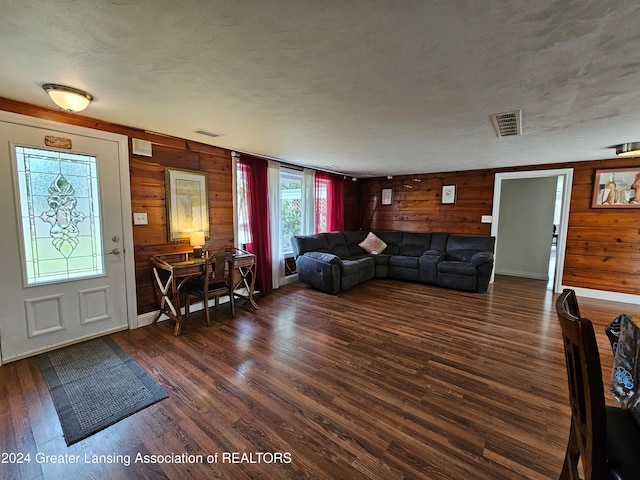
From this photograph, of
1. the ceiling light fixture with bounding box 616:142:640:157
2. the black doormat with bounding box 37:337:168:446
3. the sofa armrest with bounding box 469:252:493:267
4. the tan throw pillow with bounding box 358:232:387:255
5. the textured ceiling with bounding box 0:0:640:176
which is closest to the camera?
the textured ceiling with bounding box 0:0:640:176

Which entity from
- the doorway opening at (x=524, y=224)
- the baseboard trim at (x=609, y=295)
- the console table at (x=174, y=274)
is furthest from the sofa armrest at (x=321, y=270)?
the baseboard trim at (x=609, y=295)

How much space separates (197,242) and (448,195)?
4.94 m

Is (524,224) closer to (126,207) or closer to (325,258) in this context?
(325,258)

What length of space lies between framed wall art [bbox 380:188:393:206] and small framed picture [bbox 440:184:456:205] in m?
1.16

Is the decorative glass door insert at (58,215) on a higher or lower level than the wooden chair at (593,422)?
higher

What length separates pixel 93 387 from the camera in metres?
2.13

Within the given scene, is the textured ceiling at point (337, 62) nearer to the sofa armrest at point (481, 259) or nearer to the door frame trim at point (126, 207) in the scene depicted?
the door frame trim at point (126, 207)

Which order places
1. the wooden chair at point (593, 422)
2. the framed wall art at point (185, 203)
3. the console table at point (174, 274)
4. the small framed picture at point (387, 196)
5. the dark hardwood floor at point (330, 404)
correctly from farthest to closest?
the small framed picture at point (387, 196) → the framed wall art at point (185, 203) → the console table at point (174, 274) → the dark hardwood floor at point (330, 404) → the wooden chair at point (593, 422)

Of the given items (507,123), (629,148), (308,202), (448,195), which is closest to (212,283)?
(308,202)

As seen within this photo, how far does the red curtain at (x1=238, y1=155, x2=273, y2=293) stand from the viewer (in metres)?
4.36

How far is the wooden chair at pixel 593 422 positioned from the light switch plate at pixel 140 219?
3.68 metres

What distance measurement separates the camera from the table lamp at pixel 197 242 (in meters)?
3.50

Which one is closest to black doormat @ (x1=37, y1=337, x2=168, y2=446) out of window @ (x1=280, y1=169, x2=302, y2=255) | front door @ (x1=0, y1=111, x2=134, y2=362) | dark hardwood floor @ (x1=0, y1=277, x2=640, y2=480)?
dark hardwood floor @ (x1=0, y1=277, x2=640, y2=480)

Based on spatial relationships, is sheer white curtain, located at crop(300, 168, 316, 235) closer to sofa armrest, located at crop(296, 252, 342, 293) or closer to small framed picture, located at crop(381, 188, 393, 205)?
sofa armrest, located at crop(296, 252, 342, 293)
